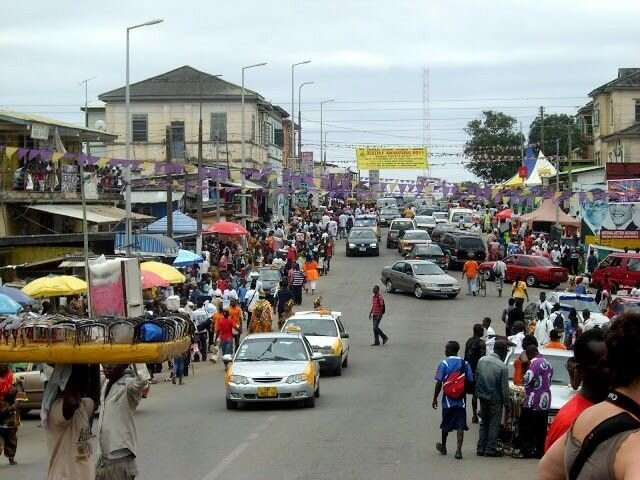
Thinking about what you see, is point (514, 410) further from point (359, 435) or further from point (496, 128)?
point (496, 128)

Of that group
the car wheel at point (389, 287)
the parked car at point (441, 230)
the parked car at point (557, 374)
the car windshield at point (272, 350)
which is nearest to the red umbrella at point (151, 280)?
the car windshield at point (272, 350)

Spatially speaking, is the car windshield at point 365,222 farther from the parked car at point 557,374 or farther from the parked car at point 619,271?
the parked car at point 557,374

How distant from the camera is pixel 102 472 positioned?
976cm

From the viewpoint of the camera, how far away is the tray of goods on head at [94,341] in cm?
908

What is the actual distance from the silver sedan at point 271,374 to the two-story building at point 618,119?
64738mm

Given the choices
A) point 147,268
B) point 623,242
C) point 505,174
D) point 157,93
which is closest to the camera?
point 147,268

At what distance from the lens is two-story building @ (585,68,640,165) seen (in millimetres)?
82812

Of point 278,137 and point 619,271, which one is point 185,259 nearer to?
point 619,271

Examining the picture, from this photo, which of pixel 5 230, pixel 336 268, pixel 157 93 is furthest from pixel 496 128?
pixel 5 230

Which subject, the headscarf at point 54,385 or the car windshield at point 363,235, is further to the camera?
the car windshield at point 363,235

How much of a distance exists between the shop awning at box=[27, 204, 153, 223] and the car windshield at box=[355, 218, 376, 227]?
88.0 feet

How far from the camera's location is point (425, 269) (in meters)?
45.0

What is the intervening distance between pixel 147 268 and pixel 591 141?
76527 millimetres

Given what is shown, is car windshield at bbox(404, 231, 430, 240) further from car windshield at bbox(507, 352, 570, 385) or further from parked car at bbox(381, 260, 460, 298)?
car windshield at bbox(507, 352, 570, 385)
